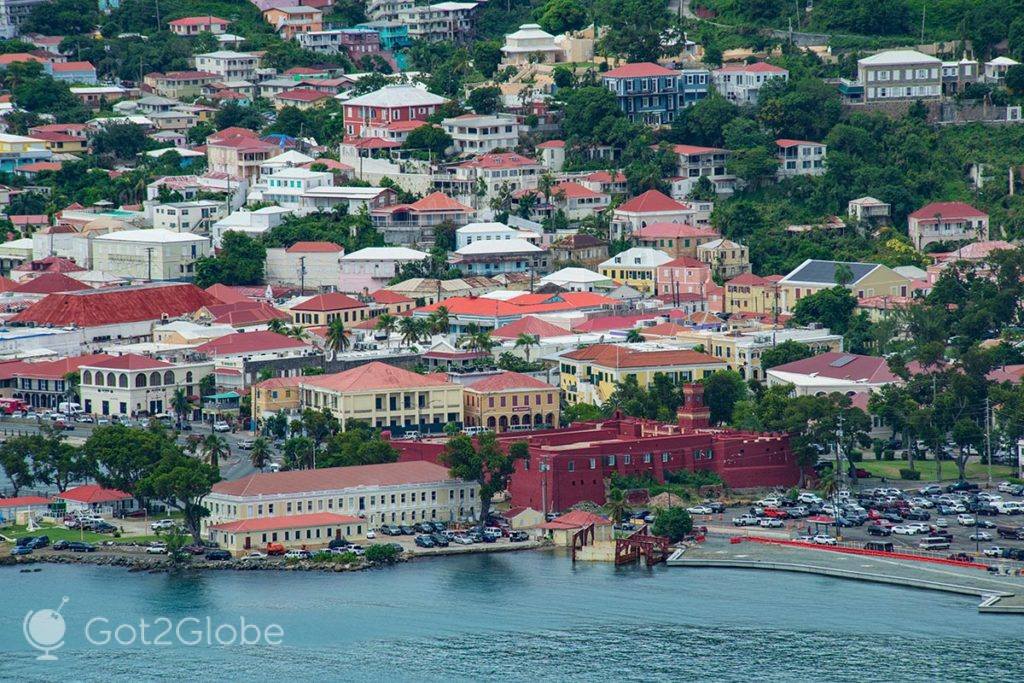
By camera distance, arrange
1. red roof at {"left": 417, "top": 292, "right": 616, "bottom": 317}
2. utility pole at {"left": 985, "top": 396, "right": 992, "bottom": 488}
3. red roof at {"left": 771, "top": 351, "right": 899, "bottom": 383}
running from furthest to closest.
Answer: red roof at {"left": 417, "top": 292, "right": 616, "bottom": 317}
red roof at {"left": 771, "top": 351, "right": 899, "bottom": 383}
utility pole at {"left": 985, "top": 396, "right": 992, "bottom": 488}

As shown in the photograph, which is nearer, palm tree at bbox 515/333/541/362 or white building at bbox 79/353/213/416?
white building at bbox 79/353/213/416

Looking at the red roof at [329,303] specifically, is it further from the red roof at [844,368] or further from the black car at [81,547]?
the black car at [81,547]

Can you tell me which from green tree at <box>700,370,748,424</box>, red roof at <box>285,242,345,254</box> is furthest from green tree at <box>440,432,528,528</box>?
red roof at <box>285,242,345,254</box>

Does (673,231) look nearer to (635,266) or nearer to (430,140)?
(635,266)

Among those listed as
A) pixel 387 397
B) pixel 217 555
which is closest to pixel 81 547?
pixel 217 555

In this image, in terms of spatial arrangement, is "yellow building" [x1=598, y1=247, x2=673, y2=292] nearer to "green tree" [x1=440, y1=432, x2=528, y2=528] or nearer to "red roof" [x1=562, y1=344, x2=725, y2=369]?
"red roof" [x1=562, y1=344, x2=725, y2=369]

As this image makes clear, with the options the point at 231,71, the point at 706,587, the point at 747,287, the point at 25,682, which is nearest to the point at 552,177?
the point at 747,287
